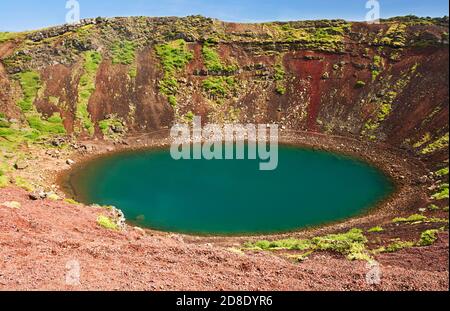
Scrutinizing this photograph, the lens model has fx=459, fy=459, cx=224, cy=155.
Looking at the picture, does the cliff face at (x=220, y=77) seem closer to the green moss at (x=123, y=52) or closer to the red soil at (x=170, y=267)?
the green moss at (x=123, y=52)

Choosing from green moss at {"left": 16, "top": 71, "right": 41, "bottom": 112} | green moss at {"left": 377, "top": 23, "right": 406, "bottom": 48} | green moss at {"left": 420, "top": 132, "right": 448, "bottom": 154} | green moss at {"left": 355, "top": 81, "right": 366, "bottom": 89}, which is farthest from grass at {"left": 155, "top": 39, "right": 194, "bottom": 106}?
green moss at {"left": 420, "top": 132, "right": 448, "bottom": 154}

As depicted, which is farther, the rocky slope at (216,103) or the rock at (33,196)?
the rock at (33,196)

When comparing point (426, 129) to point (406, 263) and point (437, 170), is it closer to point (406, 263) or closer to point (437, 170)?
point (437, 170)

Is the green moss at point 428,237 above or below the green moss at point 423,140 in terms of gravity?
below

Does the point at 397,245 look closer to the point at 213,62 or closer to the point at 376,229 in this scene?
the point at 376,229

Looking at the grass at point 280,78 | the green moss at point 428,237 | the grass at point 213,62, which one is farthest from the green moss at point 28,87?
the green moss at point 428,237

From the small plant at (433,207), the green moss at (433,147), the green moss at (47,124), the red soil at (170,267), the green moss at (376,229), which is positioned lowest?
the red soil at (170,267)
